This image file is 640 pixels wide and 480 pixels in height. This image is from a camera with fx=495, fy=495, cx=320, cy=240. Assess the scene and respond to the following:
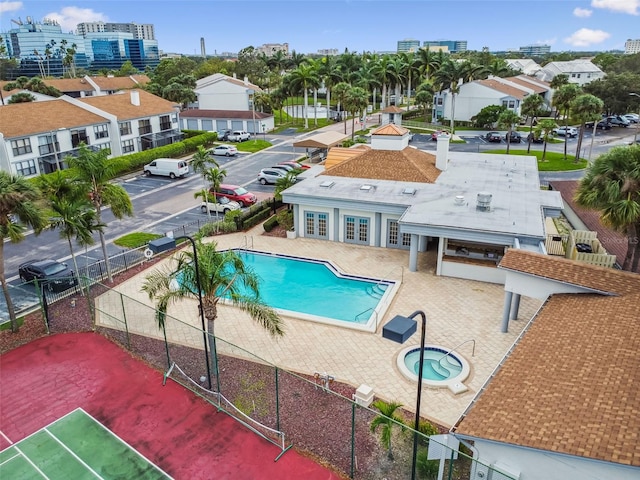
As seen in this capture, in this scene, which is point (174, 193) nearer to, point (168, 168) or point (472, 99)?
point (168, 168)

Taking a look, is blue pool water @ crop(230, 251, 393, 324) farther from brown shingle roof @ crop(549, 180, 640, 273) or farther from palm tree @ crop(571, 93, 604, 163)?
palm tree @ crop(571, 93, 604, 163)

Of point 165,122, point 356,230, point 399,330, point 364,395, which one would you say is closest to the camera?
point 399,330

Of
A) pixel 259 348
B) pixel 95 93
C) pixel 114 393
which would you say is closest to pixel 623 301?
pixel 259 348

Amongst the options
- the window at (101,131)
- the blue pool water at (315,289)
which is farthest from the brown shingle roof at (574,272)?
the window at (101,131)

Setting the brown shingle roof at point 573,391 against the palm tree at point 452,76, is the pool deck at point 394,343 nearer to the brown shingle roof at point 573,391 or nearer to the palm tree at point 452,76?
the brown shingle roof at point 573,391

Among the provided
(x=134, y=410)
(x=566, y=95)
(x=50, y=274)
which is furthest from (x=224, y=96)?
(x=134, y=410)
